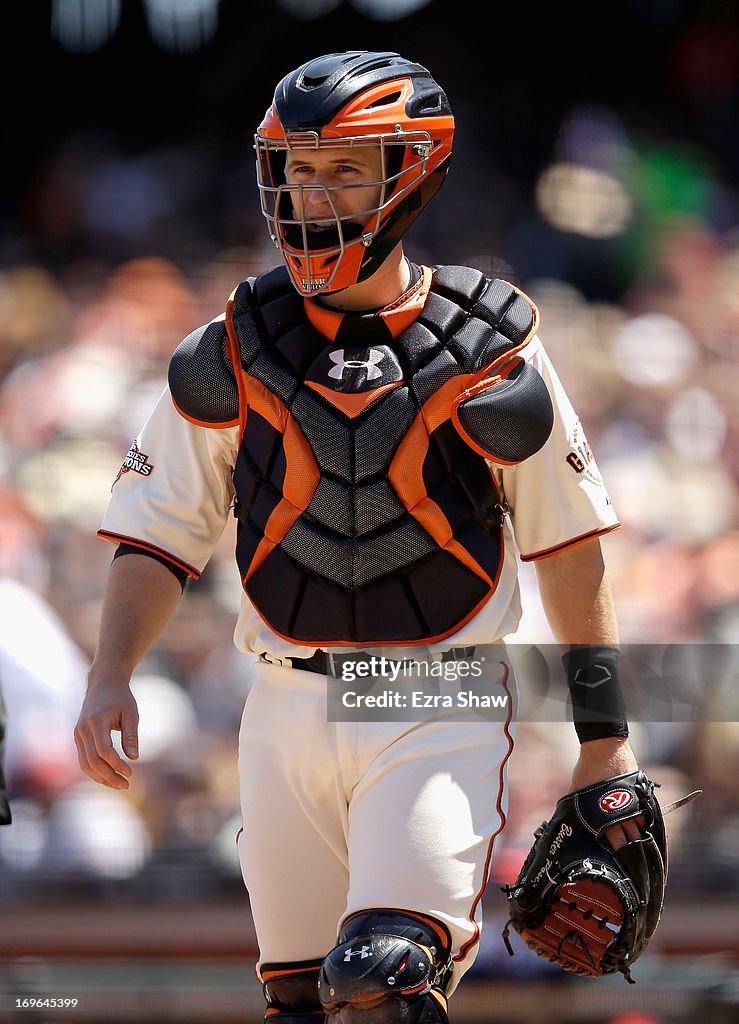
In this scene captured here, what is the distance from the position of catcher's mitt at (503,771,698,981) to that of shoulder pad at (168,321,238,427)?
0.94 m

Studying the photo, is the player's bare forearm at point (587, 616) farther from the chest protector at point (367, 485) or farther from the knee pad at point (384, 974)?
the knee pad at point (384, 974)

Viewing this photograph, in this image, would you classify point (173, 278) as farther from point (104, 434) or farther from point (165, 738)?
point (165, 738)

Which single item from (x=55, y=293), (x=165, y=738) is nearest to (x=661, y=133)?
(x=55, y=293)

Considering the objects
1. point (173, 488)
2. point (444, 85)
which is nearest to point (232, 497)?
point (173, 488)

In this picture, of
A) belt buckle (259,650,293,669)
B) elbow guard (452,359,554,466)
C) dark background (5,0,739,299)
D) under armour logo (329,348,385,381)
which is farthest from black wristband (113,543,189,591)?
dark background (5,0,739,299)

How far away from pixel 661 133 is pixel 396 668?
182 inches

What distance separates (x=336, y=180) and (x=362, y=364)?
334 mm

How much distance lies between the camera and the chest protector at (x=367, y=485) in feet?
8.54

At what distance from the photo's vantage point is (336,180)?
2.68m

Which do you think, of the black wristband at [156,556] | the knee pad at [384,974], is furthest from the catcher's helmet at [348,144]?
the knee pad at [384,974]

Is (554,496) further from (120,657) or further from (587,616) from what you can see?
(120,657)

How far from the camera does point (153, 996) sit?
4535 mm

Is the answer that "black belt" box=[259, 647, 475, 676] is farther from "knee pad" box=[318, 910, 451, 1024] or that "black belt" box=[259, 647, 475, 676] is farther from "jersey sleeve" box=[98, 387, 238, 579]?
"knee pad" box=[318, 910, 451, 1024]

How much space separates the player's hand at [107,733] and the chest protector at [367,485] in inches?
11.6
